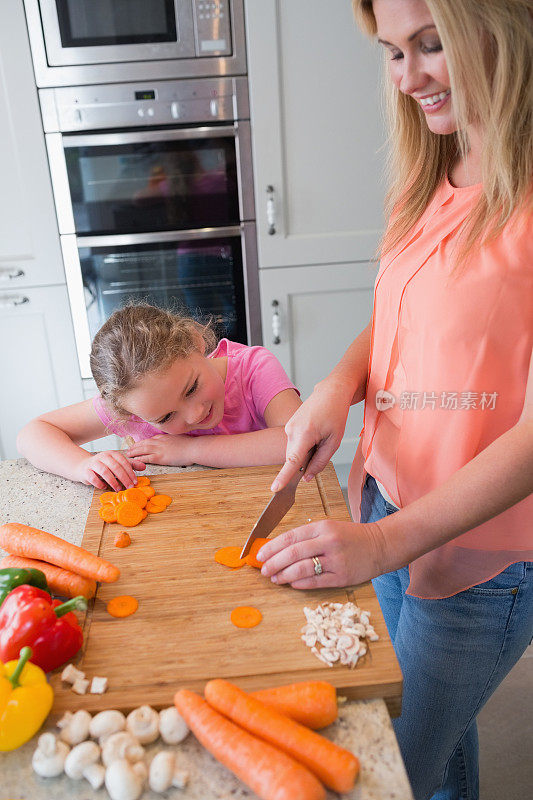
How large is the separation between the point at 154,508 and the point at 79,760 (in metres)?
0.44

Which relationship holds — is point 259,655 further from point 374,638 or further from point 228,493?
point 228,493

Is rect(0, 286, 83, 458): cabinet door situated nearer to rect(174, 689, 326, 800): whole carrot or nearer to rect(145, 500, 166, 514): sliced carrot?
rect(145, 500, 166, 514): sliced carrot

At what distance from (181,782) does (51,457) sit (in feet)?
2.37

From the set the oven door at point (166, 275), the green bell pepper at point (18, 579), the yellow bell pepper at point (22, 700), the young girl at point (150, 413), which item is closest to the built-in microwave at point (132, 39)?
the oven door at point (166, 275)

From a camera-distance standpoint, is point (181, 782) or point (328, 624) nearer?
point (181, 782)

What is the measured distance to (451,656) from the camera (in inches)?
35.1

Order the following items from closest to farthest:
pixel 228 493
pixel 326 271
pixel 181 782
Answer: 1. pixel 181 782
2. pixel 228 493
3. pixel 326 271

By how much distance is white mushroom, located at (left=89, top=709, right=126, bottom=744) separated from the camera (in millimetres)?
632

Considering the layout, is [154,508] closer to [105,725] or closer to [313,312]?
[105,725]

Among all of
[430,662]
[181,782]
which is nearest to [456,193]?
[430,662]

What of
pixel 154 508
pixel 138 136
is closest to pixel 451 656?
pixel 154 508

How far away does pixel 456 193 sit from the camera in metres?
0.91

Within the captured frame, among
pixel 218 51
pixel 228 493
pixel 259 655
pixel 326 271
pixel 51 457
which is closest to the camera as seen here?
pixel 259 655

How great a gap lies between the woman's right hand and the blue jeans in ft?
0.72
